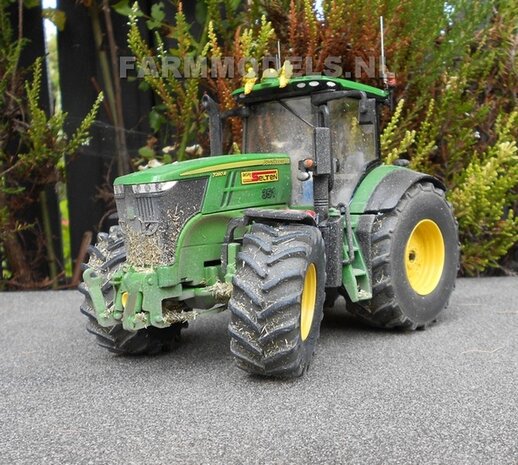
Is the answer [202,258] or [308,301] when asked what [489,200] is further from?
[202,258]

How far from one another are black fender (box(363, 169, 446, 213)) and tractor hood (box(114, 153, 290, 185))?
687mm

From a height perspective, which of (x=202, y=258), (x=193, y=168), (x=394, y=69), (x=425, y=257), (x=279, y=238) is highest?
(x=394, y=69)

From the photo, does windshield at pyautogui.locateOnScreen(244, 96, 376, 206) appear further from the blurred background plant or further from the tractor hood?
the blurred background plant

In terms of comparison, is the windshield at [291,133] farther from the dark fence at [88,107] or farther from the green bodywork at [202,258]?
the dark fence at [88,107]

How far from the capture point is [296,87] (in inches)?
156

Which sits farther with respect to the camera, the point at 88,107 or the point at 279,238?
the point at 88,107

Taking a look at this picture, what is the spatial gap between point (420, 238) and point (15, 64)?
3847 mm

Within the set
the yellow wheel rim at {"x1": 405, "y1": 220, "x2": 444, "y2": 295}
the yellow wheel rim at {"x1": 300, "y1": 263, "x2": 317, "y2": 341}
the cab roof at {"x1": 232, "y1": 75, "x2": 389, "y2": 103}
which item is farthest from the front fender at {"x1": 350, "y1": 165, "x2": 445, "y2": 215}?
the yellow wheel rim at {"x1": 300, "y1": 263, "x2": 317, "y2": 341}

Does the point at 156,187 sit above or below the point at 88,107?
below

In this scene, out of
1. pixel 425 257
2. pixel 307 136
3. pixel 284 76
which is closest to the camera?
pixel 284 76

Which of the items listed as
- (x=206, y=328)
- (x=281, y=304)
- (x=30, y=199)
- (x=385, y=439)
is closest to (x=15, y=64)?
(x=30, y=199)

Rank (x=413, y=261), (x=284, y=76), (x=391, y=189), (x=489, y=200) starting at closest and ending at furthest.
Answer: (x=284, y=76), (x=391, y=189), (x=413, y=261), (x=489, y=200)

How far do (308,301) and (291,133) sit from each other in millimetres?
1080

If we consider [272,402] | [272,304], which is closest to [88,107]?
[272,304]
